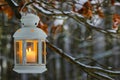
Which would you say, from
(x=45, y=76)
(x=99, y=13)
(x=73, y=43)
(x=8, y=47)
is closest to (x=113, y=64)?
(x=73, y=43)

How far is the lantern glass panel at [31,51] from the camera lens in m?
4.27

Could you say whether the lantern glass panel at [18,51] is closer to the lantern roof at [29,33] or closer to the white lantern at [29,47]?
the white lantern at [29,47]

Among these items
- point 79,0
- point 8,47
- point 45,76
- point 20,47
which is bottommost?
point 45,76

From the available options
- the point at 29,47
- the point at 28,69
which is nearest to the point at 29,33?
the point at 29,47

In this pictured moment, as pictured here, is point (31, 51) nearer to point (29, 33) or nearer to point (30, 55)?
point (30, 55)

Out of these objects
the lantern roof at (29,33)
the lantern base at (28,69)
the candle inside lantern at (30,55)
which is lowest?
the lantern base at (28,69)

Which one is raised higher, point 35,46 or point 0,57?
point 35,46

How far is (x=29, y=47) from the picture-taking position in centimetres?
432

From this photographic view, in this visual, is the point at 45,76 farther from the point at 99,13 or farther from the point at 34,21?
the point at 34,21

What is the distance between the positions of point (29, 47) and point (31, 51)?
0.14 feet

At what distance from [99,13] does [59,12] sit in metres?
0.55

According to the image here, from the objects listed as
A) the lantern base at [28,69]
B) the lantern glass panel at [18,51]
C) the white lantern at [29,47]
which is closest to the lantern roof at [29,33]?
the white lantern at [29,47]

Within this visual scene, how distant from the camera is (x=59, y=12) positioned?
19.5 feet

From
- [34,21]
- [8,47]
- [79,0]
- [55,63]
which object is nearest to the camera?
[34,21]
